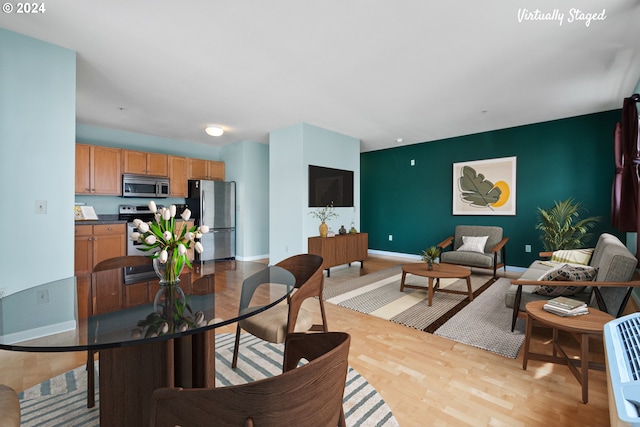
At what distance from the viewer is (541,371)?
205 centimetres

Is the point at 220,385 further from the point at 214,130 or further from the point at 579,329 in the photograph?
the point at 214,130

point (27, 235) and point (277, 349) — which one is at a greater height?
point (27, 235)

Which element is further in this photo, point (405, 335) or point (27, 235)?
point (405, 335)

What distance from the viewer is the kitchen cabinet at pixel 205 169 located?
19.9ft

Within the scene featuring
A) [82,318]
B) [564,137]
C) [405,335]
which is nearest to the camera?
[82,318]

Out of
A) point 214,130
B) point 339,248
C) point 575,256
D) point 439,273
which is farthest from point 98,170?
point 575,256

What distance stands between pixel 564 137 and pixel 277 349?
542 centimetres

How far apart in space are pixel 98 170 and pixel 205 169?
6.13ft

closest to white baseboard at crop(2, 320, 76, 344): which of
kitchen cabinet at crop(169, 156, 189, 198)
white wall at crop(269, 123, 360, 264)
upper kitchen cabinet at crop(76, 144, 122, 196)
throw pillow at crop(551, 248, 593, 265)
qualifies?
white wall at crop(269, 123, 360, 264)

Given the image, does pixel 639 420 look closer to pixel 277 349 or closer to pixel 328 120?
pixel 277 349

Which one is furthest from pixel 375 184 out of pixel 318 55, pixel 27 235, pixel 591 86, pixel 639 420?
pixel 639 420

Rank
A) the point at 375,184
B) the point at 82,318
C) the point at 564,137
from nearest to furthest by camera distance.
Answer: the point at 82,318 < the point at 564,137 < the point at 375,184

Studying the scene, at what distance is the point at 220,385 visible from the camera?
1888 millimetres

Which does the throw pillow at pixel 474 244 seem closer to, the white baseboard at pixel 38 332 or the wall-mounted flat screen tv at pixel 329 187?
the wall-mounted flat screen tv at pixel 329 187
